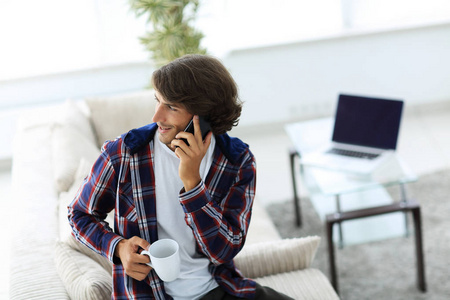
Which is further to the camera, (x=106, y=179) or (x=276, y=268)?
(x=276, y=268)

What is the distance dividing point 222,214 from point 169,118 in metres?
0.29

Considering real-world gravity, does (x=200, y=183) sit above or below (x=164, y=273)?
above

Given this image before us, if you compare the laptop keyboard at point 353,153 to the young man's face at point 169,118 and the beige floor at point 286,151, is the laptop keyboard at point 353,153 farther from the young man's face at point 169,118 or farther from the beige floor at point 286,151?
the young man's face at point 169,118

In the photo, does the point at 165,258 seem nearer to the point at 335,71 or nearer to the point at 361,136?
the point at 361,136

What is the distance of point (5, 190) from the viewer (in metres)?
3.80

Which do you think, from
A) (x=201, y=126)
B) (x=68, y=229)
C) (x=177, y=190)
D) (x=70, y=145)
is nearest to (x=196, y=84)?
(x=201, y=126)

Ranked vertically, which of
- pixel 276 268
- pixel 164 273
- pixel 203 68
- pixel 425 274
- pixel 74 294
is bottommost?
pixel 425 274

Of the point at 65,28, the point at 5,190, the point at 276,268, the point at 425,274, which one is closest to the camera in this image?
the point at 276,268

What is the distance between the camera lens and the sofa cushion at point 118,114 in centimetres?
290

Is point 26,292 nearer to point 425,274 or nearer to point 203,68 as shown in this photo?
point 203,68

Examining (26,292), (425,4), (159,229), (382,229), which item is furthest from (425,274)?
(425,4)

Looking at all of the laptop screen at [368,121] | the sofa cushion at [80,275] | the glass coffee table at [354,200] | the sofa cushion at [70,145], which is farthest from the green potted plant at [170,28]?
the sofa cushion at [80,275]

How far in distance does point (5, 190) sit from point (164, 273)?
291 cm

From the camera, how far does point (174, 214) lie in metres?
1.40
